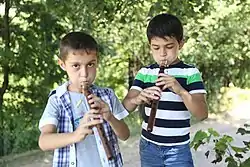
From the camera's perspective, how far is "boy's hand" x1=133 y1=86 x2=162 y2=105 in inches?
90.4

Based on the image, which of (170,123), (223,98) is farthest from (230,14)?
Answer: (170,123)

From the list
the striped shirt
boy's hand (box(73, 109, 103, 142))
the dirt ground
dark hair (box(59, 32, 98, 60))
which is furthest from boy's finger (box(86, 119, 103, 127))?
the dirt ground

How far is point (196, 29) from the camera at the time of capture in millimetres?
8383

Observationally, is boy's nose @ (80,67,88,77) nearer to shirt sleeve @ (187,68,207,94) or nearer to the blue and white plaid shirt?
the blue and white plaid shirt

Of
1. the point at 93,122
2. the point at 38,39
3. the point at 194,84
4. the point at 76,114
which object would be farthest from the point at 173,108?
the point at 38,39

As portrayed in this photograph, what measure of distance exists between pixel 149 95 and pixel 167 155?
404 millimetres

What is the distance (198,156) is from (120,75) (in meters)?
4.48

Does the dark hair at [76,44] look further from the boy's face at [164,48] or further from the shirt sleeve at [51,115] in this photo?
the boy's face at [164,48]

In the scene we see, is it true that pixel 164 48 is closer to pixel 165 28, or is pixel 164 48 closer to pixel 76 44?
pixel 165 28

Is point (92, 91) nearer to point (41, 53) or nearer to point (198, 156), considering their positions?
point (41, 53)

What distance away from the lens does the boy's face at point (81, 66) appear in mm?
2178

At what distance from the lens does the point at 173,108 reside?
8.29 ft

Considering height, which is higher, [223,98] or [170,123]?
[170,123]

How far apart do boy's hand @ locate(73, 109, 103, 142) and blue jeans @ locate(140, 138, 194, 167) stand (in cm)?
60
